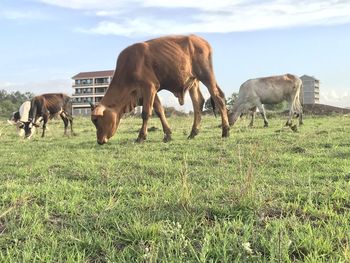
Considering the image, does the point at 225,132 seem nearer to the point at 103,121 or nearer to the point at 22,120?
the point at 103,121

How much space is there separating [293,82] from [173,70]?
28.9ft

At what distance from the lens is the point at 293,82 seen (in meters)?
18.1

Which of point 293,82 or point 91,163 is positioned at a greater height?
point 293,82

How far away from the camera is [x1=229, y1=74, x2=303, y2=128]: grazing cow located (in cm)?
1805

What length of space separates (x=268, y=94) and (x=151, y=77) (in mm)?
9044

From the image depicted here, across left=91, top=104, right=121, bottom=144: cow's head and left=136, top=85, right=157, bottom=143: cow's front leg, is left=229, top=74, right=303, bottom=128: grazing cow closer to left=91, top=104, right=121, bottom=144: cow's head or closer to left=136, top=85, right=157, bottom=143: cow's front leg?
left=136, top=85, right=157, bottom=143: cow's front leg

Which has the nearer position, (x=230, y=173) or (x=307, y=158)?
(x=230, y=173)

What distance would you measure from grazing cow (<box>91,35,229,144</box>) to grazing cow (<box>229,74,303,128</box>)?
671 cm

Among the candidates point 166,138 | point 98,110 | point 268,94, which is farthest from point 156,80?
point 268,94

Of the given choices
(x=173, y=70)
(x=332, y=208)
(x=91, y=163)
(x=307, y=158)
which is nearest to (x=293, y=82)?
(x=173, y=70)

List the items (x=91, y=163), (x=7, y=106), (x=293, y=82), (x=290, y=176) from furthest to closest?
(x=7, y=106)
(x=293, y=82)
(x=91, y=163)
(x=290, y=176)

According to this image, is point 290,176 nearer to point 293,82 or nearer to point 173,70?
point 173,70

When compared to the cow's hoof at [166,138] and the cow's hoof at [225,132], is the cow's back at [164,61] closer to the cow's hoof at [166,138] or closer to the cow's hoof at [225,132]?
the cow's hoof at [166,138]

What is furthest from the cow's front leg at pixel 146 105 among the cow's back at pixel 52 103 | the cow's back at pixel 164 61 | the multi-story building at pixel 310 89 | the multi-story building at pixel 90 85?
the multi-story building at pixel 90 85
